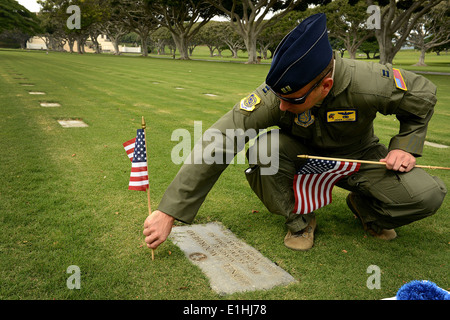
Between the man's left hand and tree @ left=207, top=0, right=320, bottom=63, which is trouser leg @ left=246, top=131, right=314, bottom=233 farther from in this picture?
tree @ left=207, top=0, right=320, bottom=63

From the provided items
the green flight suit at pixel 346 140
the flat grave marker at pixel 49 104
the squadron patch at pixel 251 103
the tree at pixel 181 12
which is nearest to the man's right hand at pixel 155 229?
the green flight suit at pixel 346 140

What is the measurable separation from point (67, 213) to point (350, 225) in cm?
257

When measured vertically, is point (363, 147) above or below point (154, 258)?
above

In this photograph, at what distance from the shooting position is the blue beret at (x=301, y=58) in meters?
2.22

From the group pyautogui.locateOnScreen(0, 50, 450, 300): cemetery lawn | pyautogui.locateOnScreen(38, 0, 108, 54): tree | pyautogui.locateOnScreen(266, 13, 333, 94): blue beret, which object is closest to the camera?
pyautogui.locateOnScreen(266, 13, 333, 94): blue beret

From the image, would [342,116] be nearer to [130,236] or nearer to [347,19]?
[130,236]

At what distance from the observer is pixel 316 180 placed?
115 inches

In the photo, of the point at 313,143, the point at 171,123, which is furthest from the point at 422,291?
the point at 171,123

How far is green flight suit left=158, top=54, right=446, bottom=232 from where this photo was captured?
2428 mm

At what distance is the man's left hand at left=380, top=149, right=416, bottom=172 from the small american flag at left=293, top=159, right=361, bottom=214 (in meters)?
0.22

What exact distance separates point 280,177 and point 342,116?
2.20 feet

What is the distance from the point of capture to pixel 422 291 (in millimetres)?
1754

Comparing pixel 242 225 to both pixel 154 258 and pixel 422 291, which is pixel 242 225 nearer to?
pixel 154 258
